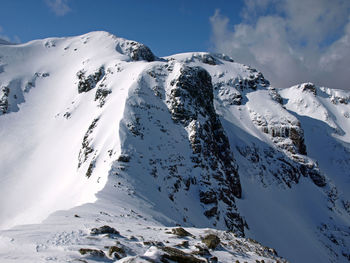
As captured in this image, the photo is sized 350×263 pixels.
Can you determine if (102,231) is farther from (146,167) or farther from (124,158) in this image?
(146,167)

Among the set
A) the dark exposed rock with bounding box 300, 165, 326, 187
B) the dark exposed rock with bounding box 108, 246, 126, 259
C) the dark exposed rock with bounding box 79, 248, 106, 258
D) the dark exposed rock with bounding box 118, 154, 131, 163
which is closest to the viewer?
the dark exposed rock with bounding box 79, 248, 106, 258

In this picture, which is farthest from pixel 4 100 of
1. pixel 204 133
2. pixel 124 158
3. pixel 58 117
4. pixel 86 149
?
pixel 204 133

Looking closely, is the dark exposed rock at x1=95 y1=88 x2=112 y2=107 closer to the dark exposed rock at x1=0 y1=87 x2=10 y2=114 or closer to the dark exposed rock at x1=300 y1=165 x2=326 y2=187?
the dark exposed rock at x1=0 y1=87 x2=10 y2=114

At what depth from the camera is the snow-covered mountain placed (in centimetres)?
1244

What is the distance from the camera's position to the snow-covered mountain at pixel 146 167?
12.4m

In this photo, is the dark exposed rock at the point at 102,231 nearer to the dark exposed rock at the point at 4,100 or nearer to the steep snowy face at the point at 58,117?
the steep snowy face at the point at 58,117

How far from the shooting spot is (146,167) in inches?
1204

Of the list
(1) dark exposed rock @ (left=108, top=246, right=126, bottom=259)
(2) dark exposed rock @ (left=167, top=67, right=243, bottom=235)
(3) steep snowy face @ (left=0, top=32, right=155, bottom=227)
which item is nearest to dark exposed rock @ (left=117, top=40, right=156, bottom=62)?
(3) steep snowy face @ (left=0, top=32, right=155, bottom=227)

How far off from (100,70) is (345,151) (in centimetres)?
8926

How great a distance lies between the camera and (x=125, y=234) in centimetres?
1224

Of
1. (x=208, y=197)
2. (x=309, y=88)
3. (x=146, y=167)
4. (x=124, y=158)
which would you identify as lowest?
(x=208, y=197)

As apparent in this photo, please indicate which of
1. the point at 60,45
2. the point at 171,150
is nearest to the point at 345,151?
the point at 171,150

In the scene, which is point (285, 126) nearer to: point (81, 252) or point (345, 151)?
point (345, 151)

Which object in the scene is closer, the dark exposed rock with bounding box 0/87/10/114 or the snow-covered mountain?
the snow-covered mountain
